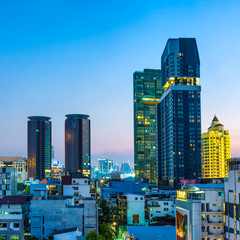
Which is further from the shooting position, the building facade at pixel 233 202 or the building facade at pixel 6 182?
the building facade at pixel 6 182

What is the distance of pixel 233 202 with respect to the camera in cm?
6053

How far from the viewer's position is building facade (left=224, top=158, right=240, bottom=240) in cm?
5899

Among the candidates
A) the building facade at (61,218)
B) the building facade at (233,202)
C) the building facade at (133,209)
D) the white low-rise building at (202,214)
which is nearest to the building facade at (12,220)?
the building facade at (61,218)

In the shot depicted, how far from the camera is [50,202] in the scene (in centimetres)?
7231

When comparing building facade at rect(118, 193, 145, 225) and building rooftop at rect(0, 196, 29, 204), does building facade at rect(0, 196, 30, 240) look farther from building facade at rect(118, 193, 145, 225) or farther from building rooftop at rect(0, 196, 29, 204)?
building facade at rect(118, 193, 145, 225)

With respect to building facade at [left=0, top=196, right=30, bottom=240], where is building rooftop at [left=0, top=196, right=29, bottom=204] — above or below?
above

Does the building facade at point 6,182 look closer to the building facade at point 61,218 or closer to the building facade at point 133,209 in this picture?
the building facade at point 133,209

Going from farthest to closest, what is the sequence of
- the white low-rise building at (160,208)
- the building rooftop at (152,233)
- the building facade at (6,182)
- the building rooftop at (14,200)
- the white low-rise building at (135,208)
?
the white low-rise building at (160,208)
the white low-rise building at (135,208)
the building facade at (6,182)
the building rooftop at (14,200)
the building rooftop at (152,233)

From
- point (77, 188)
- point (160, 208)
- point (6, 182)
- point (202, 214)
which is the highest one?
point (6, 182)

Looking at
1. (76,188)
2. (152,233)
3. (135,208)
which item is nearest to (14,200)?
(152,233)

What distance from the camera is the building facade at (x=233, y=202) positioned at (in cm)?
5899

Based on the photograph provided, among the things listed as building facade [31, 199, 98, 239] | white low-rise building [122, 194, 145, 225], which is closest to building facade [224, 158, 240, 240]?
building facade [31, 199, 98, 239]

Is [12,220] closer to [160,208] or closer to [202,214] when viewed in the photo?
[202,214]

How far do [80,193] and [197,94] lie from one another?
106346 mm
